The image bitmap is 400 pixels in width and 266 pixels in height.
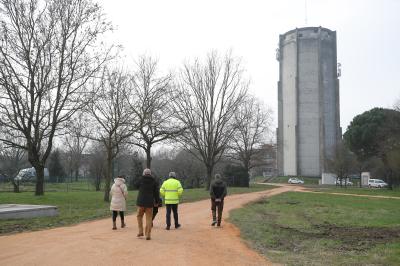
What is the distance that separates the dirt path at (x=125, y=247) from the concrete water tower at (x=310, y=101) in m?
81.3

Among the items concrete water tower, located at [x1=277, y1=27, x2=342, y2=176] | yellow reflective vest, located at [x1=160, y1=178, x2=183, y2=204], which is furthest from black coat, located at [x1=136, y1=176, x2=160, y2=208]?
concrete water tower, located at [x1=277, y1=27, x2=342, y2=176]

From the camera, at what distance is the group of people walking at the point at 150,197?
12562mm

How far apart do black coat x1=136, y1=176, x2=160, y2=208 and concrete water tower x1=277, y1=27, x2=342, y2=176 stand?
81813 millimetres

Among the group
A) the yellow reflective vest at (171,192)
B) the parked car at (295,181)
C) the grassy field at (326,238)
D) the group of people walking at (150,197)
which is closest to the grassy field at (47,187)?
the grassy field at (326,238)

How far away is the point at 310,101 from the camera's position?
305ft

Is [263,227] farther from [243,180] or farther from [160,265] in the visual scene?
[243,180]

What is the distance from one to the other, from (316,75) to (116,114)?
229 feet

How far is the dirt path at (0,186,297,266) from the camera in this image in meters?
9.13

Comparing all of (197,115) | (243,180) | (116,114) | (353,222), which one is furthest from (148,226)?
(243,180)

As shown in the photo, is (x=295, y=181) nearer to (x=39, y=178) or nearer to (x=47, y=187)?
(x=47, y=187)

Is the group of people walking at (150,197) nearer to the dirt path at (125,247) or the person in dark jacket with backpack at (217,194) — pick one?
the person in dark jacket with backpack at (217,194)

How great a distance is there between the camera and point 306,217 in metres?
20.1

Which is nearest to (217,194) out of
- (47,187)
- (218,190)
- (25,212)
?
(218,190)

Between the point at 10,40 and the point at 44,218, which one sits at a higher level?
the point at 10,40
